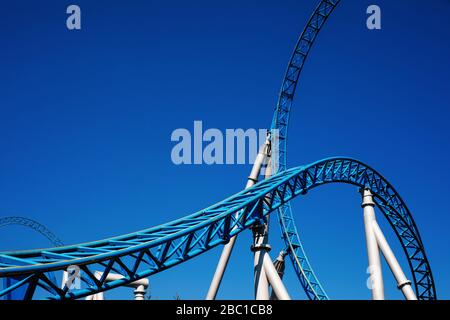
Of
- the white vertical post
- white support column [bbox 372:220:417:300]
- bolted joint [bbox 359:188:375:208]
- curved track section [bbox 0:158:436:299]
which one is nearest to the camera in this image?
curved track section [bbox 0:158:436:299]

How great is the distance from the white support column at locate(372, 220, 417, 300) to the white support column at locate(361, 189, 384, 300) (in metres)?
0.20

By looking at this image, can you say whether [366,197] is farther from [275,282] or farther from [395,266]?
[275,282]

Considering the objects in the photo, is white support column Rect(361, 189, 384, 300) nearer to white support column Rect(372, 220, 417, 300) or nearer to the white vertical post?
white support column Rect(372, 220, 417, 300)

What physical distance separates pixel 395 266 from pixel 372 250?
94 cm

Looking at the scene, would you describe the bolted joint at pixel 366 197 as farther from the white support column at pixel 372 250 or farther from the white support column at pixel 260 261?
the white support column at pixel 260 261

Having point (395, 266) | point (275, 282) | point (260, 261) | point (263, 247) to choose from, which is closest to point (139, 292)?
point (260, 261)

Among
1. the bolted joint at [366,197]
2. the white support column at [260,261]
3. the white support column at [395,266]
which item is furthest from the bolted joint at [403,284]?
the white support column at [260,261]

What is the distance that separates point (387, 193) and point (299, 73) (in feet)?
19.3

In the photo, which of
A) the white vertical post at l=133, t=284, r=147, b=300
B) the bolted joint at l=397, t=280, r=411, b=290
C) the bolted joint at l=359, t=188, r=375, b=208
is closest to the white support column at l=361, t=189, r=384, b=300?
the bolted joint at l=359, t=188, r=375, b=208

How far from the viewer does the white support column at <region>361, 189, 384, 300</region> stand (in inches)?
642
